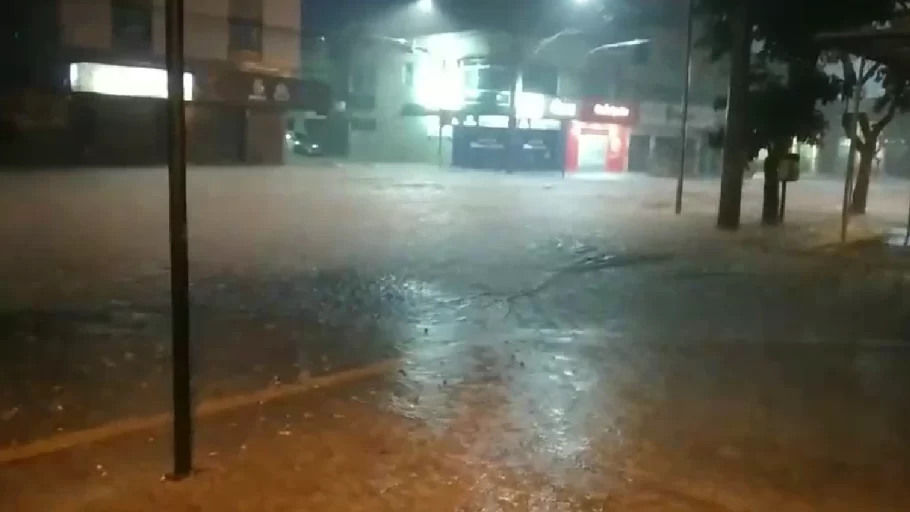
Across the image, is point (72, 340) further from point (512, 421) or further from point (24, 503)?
point (512, 421)

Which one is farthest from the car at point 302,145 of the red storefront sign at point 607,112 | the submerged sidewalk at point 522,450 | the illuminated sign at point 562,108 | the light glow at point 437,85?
the submerged sidewalk at point 522,450

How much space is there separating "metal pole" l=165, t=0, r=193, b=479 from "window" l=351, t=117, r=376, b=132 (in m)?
51.8

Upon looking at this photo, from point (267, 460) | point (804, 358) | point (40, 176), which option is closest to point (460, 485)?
point (267, 460)

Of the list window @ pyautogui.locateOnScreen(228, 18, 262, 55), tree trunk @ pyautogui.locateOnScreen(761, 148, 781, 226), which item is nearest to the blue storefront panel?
window @ pyautogui.locateOnScreen(228, 18, 262, 55)

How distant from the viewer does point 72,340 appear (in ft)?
25.8

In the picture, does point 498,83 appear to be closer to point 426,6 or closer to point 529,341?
point 426,6

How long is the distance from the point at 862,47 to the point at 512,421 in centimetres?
876

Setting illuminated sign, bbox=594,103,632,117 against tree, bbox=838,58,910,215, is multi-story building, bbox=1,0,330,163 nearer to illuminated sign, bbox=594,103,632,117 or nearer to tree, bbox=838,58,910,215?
illuminated sign, bbox=594,103,632,117

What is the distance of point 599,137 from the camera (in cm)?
5731

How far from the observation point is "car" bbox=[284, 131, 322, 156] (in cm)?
A: 5372

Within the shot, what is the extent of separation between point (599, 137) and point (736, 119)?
39959 millimetres

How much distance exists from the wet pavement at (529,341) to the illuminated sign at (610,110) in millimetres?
38364

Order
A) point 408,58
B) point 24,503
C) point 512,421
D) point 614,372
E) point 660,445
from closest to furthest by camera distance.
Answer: point 24,503 < point 660,445 < point 512,421 < point 614,372 < point 408,58

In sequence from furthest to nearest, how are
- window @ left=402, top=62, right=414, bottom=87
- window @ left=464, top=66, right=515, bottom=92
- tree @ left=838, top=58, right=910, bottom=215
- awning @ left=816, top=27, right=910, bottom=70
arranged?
window @ left=402, top=62, right=414, bottom=87, window @ left=464, top=66, right=515, bottom=92, tree @ left=838, top=58, right=910, bottom=215, awning @ left=816, top=27, right=910, bottom=70
